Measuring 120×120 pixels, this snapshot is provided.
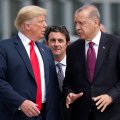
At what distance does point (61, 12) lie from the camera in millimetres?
16359

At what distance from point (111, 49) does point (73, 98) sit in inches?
23.0

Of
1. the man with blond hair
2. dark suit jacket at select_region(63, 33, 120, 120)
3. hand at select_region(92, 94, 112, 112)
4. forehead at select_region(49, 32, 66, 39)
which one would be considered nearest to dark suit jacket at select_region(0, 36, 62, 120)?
the man with blond hair

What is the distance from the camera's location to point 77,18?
5348 millimetres

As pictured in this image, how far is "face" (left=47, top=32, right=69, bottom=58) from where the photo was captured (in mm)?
5914

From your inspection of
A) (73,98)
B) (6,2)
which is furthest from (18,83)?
→ (6,2)

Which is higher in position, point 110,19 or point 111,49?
point 111,49

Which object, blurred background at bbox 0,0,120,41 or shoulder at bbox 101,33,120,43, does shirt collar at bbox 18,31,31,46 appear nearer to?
shoulder at bbox 101,33,120,43

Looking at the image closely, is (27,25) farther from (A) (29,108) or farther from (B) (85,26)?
(A) (29,108)

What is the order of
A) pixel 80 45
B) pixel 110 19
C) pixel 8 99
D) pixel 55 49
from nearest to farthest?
pixel 8 99
pixel 80 45
pixel 55 49
pixel 110 19

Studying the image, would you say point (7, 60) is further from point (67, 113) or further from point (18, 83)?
point (67, 113)

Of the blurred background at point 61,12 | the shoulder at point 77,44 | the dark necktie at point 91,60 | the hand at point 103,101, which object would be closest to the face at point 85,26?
the dark necktie at point 91,60

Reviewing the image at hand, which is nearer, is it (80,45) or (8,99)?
(8,99)

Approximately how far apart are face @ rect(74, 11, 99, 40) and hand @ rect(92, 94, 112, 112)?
A: 58cm

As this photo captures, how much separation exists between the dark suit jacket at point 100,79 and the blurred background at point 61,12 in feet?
28.3
